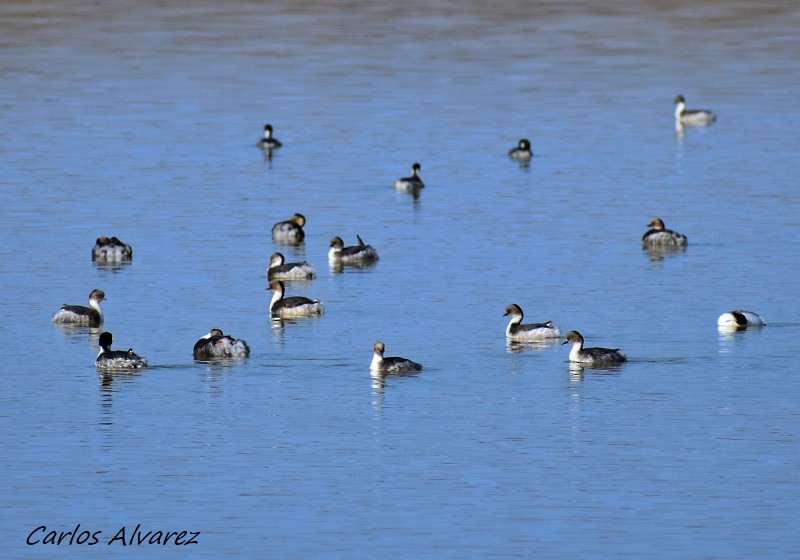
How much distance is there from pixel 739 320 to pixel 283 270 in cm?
852

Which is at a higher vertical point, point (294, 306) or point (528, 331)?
point (294, 306)

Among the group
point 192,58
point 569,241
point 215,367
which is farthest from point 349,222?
point 192,58

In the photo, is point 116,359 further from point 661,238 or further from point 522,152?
point 522,152

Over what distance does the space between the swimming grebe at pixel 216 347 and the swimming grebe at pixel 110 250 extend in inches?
299

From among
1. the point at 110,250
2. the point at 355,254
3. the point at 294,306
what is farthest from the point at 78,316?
the point at 355,254

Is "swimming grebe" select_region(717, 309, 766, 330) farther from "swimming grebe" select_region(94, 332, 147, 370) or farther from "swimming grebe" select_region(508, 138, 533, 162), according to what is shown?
"swimming grebe" select_region(508, 138, 533, 162)

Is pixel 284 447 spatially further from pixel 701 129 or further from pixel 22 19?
pixel 22 19

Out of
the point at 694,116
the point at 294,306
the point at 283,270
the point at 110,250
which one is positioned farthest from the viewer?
the point at 694,116

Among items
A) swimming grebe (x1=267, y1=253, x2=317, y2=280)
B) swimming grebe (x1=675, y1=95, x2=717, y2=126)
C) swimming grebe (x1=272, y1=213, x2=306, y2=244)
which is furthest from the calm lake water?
swimming grebe (x1=675, y1=95, x2=717, y2=126)

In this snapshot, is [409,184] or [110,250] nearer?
[110,250]

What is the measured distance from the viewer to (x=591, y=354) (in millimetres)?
24828

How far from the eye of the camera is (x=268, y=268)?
32.2 meters

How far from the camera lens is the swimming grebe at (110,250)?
32.4 meters

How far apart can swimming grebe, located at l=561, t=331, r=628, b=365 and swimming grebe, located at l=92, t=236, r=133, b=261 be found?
1018cm
